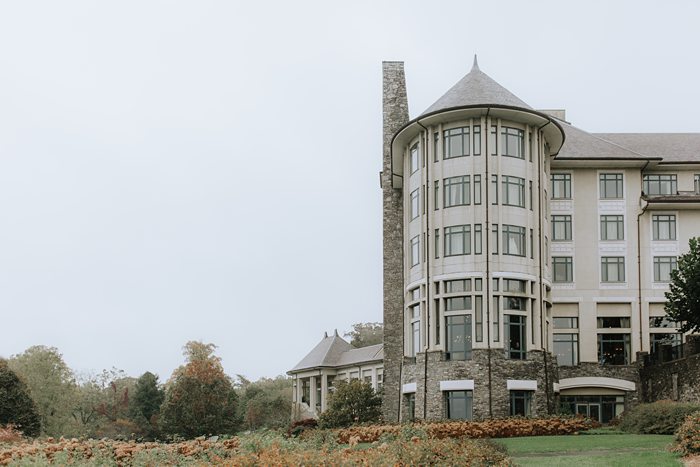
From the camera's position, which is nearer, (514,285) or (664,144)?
(514,285)

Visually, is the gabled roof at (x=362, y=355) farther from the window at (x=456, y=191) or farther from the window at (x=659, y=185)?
the window at (x=456, y=191)

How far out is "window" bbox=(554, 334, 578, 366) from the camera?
4359cm

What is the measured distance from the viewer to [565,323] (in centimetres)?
4409

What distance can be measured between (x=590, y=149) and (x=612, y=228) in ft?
13.8

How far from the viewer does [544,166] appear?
134 ft

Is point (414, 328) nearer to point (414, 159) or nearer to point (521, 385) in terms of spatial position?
point (521, 385)

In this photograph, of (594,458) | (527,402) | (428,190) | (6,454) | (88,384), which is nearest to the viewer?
(6,454)

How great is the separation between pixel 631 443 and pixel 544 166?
63.4 feet

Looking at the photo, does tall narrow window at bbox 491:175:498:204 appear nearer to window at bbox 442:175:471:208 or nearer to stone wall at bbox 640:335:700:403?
window at bbox 442:175:471:208

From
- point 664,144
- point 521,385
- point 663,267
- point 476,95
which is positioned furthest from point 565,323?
point 476,95

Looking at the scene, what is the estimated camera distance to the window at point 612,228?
147ft

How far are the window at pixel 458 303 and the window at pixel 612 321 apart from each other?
10648 millimetres

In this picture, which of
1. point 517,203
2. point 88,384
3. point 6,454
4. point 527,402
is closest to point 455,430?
point 527,402

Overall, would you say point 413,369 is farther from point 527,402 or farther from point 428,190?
point 428,190
